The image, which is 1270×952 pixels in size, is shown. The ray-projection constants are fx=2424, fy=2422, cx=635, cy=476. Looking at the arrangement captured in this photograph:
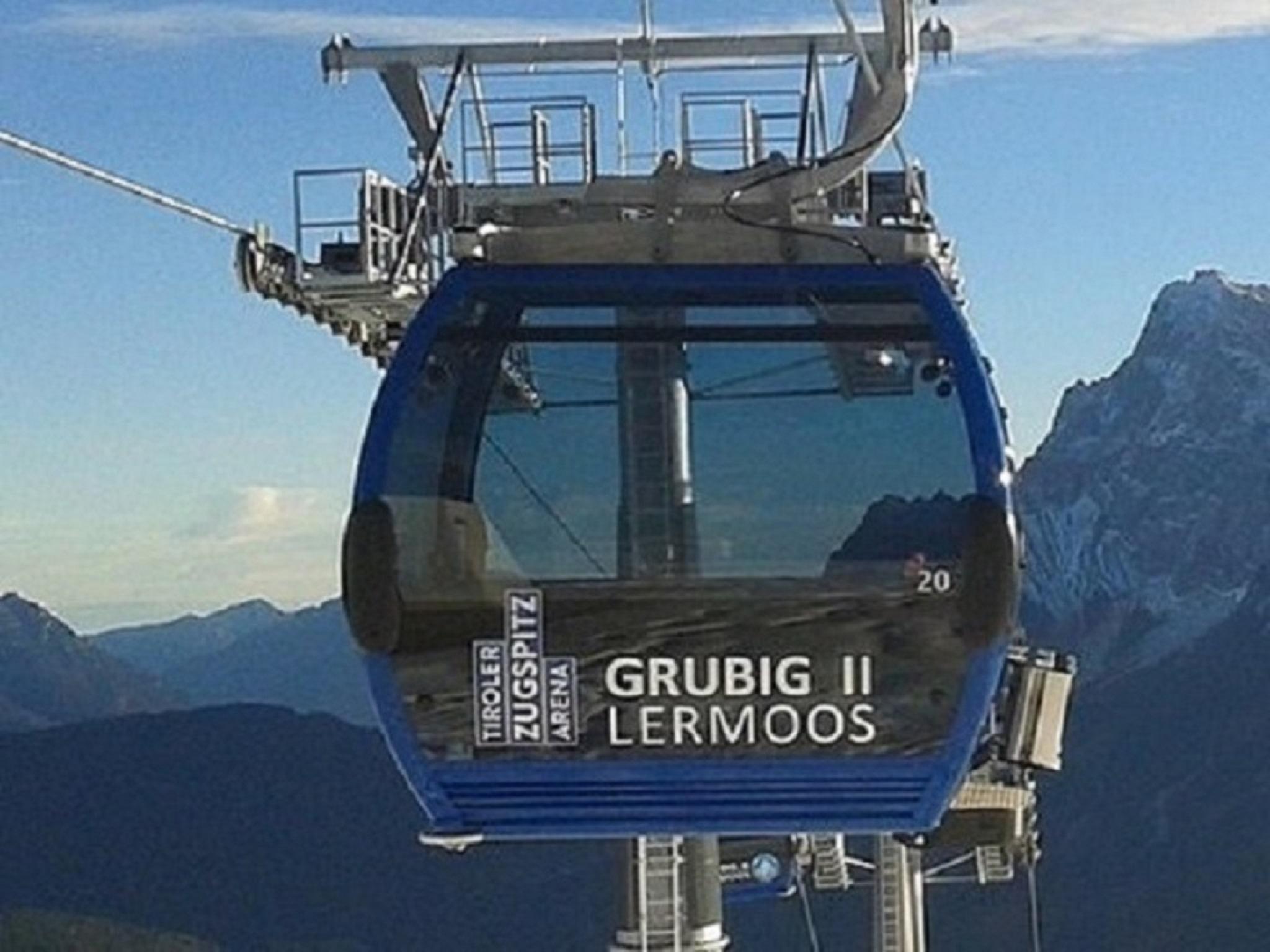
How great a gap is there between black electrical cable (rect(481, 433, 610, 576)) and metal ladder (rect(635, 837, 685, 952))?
2990mm

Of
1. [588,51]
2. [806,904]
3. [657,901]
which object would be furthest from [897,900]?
[588,51]

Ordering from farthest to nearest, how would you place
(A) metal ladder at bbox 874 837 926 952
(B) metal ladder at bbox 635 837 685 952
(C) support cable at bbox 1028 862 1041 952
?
(C) support cable at bbox 1028 862 1041 952 → (A) metal ladder at bbox 874 837 926 952 → (B) metal ladder at bbox 635 837 685 952

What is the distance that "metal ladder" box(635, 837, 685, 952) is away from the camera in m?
11.1

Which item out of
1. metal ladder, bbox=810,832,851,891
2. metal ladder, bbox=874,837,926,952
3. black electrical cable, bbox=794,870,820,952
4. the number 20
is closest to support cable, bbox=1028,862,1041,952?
metal ladder, bbox=874,837,926,952

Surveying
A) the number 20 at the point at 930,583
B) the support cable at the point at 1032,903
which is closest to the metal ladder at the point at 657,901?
the number 20 at the point at 930,583

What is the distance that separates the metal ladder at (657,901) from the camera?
Answer: 11.1 m

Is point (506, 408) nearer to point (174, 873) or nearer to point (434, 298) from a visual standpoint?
point (434, 298)

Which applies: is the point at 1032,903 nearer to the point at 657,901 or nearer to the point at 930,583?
the point at 657,901

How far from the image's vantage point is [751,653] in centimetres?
826

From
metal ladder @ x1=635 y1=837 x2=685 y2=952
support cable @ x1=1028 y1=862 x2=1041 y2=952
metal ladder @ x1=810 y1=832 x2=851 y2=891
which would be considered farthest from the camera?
metal ladder @ x1=810 y1=832 x2=851 y2=891

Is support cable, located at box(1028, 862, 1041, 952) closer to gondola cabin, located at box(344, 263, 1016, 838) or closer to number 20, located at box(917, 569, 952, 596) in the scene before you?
gondola cabin, located at box(344, 263, 1016, 838)

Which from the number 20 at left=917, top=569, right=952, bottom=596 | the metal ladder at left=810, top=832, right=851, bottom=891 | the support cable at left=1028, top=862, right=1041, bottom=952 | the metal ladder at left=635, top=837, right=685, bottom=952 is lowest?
the support cable at left=1028, top=862, right=1041, bottom=952

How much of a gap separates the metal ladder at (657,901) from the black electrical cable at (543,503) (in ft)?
9.81

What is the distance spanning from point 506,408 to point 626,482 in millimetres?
521
